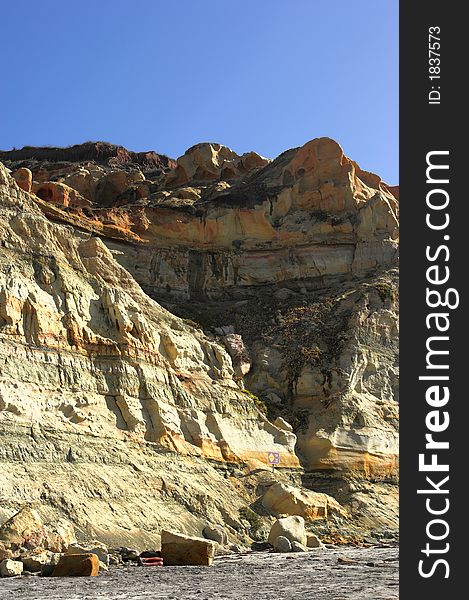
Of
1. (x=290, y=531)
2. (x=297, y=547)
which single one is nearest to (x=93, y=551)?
(x=297, y=547)

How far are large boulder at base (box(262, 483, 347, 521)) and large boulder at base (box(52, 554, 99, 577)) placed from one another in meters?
18.7

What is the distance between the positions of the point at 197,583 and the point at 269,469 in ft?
78.5

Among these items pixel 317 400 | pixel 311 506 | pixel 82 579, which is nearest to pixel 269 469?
pixel 311 506

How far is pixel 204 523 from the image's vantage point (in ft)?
106

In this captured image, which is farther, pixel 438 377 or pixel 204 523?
pixel 204 523

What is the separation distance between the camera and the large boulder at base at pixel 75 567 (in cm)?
1886

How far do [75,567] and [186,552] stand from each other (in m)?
4.73

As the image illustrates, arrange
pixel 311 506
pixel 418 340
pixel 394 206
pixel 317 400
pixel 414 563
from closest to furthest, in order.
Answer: pixel 414 563 → pixel 418 340 → pixel 311 506 → pixel 317 400 → pixel 394 206

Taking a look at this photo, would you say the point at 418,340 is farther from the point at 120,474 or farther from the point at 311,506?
the point at 311,506

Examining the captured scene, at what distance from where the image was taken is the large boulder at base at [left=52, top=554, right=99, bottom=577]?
61.9ft

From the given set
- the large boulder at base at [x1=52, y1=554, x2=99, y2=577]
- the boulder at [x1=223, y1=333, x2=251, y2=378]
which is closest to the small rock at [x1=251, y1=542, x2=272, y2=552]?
the large boulder at base at [x1=52, y1=554, x2=99, y2=577]

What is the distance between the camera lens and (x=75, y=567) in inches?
744

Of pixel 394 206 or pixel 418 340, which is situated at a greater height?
pixel 394 206

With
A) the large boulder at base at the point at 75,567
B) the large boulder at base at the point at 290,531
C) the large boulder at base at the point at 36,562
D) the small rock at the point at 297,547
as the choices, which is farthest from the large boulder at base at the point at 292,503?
the large boulder at base at the point at 75,567
